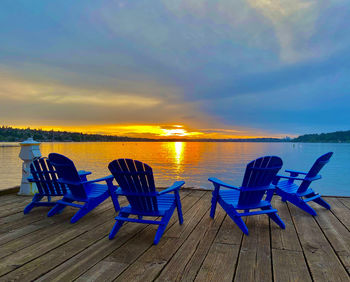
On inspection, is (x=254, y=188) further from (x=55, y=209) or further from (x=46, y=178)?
(x=46, y=178)

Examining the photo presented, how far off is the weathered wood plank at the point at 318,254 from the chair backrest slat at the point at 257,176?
0.71 metres

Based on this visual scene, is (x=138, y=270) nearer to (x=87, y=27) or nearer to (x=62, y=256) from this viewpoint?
(x=62, y=256)

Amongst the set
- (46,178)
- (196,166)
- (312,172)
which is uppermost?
(312,172)

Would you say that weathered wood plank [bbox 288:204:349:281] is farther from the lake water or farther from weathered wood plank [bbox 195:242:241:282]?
the lake water

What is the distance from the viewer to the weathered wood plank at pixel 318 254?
6.40ft

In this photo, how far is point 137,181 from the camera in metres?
2.71

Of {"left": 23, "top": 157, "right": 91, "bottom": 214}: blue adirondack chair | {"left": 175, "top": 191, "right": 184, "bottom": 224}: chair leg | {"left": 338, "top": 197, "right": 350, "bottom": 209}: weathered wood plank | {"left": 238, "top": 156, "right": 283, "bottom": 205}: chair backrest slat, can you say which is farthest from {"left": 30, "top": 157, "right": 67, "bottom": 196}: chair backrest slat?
{"left": 338, "top": 197, "right": 350, "bottom": 209}: weathered wood plank

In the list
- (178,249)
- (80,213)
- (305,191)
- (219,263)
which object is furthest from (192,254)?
(305,191)

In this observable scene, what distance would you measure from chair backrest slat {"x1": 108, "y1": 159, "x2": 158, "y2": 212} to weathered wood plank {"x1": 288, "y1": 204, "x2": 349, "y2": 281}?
5.47 ft

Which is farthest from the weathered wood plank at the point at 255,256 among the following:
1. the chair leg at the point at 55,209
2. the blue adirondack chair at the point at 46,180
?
the blue adirondack chair at the point at 46,180

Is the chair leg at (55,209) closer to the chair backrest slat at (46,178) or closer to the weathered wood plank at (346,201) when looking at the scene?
the chair backrest slat at (46,178)

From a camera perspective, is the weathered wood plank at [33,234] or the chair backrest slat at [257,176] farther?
the chair backrest slat at [257,176]

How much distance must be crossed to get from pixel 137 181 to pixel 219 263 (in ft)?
A: 3.96

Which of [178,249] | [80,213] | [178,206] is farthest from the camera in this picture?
[80,213]
